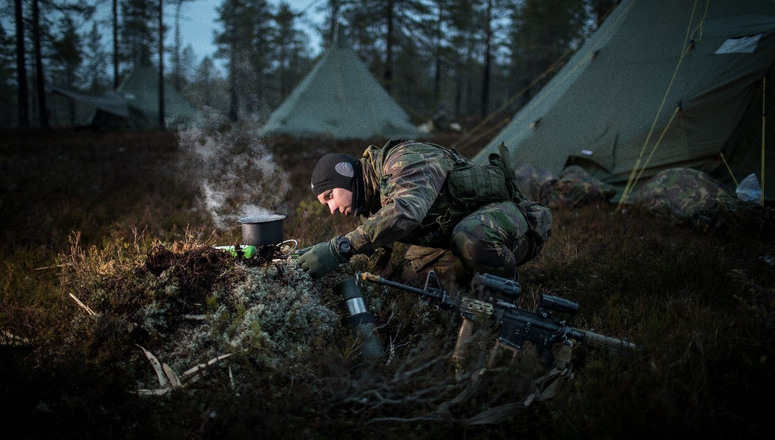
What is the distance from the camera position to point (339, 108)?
43.8 feet

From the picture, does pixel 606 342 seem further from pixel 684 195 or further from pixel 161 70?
pixel 161 70

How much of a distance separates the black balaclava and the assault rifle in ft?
2.96

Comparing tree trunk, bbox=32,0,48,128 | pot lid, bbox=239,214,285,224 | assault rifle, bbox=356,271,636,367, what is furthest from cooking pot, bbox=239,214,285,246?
tree trunk, bbox=32,0,48,128

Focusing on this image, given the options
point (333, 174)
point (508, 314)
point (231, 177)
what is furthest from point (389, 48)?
point (508, 314)

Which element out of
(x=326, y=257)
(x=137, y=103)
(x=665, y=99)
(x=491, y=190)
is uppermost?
(x=137, y=103)

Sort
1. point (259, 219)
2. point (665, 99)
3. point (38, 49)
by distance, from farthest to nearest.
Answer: point (38, 49) < point (665, 99) < point (259, 219)

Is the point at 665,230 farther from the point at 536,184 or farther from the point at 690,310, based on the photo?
the point at 690,310

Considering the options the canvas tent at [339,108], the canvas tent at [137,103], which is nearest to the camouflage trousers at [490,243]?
the canvas tent at [339,108]

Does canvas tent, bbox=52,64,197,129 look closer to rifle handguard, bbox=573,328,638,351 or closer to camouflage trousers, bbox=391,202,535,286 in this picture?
camouflage trousers, bbox=391,202,535,286

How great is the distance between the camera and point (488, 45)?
71.4 feet

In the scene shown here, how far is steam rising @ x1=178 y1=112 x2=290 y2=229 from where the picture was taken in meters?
5.05

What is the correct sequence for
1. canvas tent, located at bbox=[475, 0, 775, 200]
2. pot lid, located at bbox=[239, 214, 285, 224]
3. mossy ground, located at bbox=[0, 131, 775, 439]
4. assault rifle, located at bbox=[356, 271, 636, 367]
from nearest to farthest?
1. mossy ground, located at bbox=[0, 131, 775, 439]
2. assault rifle, located at bbox=[356, 271, 636, 367]
3. pot lid, located at bbox=[239, 214, 285, 224]
4. canvas tent, located at bbox=[475, 0, 775, 200]

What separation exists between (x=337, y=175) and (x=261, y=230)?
64cm

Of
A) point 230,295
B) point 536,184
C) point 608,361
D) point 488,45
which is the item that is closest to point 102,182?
point 230,295
